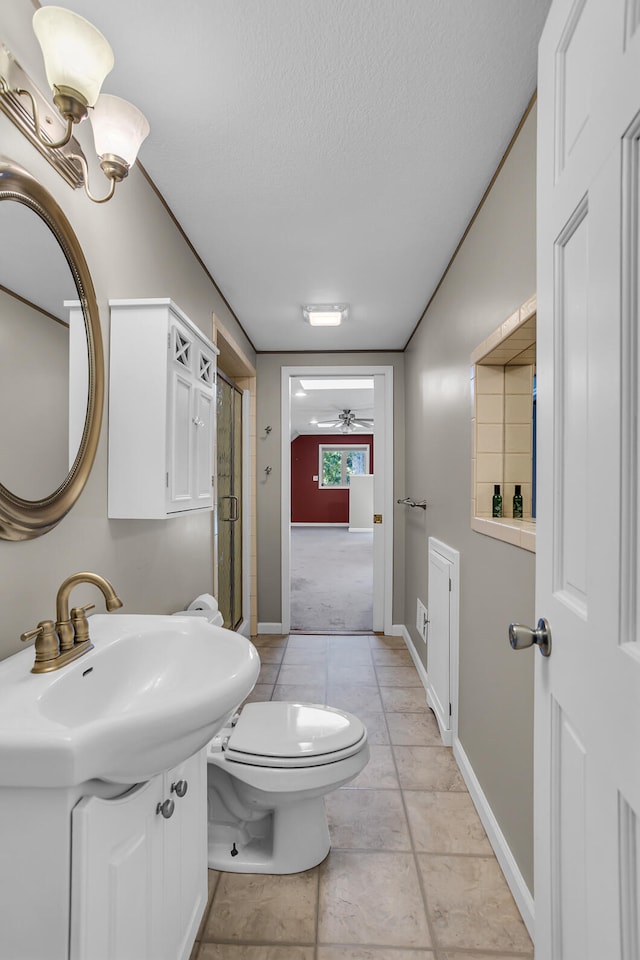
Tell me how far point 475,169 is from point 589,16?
1.11 m

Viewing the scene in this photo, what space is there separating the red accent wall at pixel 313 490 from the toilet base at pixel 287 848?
33.2ft

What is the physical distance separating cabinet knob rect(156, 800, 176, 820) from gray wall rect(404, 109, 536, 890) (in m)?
0.94

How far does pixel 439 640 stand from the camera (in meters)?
2.53

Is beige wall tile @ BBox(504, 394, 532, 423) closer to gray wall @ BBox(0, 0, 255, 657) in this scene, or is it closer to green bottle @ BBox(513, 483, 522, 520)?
green bottle @ BBox(513, 483, 522, 520)

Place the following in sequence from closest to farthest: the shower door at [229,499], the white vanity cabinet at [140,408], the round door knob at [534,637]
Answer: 1. the round door knob at [534,637]
2. the white vanity cabinet at [140,408]
3. the shower door at [229,499]

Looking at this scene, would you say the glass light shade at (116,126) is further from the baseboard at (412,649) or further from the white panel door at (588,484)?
the baseboard at (412,649)

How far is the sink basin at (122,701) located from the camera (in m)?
0.72

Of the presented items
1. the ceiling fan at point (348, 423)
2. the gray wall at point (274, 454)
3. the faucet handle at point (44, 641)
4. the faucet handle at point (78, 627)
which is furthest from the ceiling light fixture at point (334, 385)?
the faucet handle at point (44, 641)

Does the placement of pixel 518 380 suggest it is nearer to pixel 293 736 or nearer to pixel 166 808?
pixel 293 736

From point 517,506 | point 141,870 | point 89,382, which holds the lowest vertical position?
point 141,870

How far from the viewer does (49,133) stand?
3.78ft

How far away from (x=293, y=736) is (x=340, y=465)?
1038 centimetres

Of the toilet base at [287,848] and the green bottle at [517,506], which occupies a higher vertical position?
the green bottle at [517,506]

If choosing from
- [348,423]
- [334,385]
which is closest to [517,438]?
[334,385]
